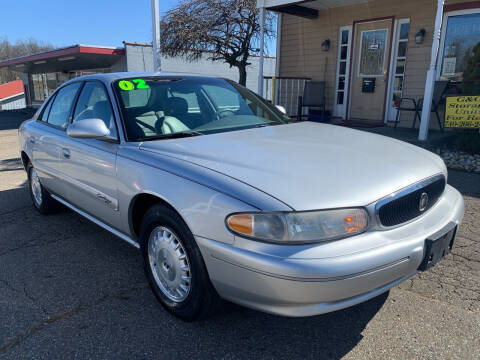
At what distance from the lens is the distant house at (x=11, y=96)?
33.3 metres

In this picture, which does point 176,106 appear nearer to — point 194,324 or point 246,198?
point 246,198

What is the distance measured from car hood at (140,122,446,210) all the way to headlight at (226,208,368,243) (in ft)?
0.17

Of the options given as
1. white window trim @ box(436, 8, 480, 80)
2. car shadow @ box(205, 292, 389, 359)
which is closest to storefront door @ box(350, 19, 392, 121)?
white window trim @ box(436, 8, 480, 80)

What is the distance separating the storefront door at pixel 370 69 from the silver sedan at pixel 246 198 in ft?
22.0

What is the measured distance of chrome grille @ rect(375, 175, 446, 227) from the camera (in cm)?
208

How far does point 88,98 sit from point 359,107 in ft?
25.7

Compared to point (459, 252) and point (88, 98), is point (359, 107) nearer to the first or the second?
point (459, 252)

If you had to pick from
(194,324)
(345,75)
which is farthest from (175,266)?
(345,75)

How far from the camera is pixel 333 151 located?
2.56m


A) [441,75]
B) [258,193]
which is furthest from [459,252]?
[441,75]

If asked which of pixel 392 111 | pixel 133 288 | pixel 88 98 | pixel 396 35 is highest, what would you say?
pixel 396 35

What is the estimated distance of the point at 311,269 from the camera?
181 cm

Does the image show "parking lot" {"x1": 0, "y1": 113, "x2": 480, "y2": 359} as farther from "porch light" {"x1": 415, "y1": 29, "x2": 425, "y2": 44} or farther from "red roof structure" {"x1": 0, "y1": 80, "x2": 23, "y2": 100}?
"red roof structure" {"x1": 0, "y1": 80, "x2": 23, "y2": 100}

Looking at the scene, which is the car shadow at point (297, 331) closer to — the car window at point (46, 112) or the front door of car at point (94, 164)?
the front door of car at point (94, 164)
